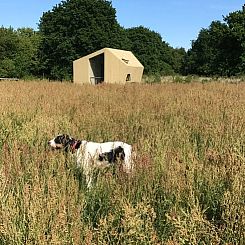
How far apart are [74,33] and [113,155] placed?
191ft

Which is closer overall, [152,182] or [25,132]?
[152,182]

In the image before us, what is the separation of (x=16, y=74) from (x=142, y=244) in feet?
197

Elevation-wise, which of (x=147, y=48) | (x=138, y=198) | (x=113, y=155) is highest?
(x=147, y=48)

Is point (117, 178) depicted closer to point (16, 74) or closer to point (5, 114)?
point (5, 114)

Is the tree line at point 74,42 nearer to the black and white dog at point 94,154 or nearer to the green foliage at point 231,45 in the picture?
the green foliage at point 231,45

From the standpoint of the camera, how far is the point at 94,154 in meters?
4.74

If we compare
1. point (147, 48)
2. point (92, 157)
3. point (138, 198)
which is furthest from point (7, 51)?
point (138, 198)

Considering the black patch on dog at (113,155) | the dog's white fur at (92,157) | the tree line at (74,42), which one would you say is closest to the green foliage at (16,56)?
the tree line at (74,42)

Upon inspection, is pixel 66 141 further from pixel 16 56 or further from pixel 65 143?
pixel 16 56

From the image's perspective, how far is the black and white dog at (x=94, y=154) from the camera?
4429mm

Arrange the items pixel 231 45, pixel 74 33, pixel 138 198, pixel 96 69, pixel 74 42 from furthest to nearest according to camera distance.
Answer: pixel 74 33 → pixel 74 42 → pixel 231 45 → pixel 96 69 → pixel 138 198

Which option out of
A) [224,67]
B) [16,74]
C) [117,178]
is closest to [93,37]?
[16,74]

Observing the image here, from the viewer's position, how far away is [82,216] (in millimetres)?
3236

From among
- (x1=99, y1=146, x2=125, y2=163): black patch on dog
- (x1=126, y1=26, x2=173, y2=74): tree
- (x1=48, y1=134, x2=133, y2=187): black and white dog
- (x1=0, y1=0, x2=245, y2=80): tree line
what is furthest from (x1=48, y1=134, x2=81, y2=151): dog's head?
(x1=126, y1=26, x2=173, y2=74): tree
